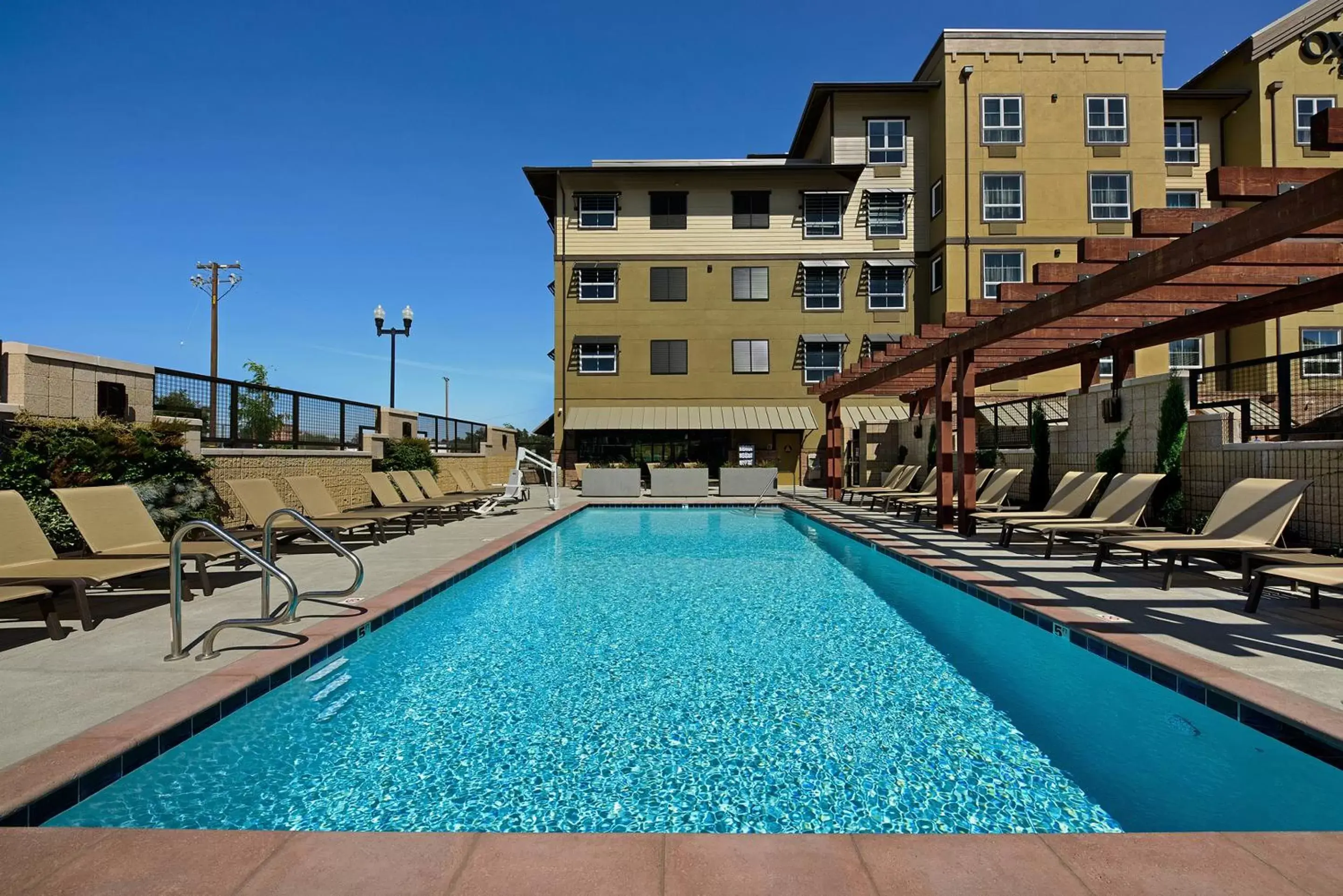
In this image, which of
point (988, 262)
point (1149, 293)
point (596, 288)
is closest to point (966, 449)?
point (1149, 293)

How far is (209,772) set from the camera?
3188 mm

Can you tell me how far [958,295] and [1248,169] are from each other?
64.7ft

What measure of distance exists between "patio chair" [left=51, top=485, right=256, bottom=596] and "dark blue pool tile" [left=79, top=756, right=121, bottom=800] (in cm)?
311

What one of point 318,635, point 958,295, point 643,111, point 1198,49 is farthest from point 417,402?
point 318,635

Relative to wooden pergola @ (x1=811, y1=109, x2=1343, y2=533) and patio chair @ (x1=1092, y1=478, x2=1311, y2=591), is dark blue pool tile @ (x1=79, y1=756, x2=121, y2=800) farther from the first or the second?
patio chair @ (x1=1092, y1=478, x2=1311, y2=591)

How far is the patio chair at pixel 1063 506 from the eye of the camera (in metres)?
8.97

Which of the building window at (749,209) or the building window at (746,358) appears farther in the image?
the building window at (749,209)

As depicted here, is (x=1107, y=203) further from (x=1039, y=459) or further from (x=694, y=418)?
(x=1039, y=459)

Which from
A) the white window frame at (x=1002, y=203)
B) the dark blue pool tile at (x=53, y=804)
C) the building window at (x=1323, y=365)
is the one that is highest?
the white window frame at (x=1002, y=203)

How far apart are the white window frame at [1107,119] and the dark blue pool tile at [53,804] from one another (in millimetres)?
29378

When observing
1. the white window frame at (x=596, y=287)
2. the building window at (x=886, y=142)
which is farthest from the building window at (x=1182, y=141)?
the white window frame at (x=596, y=287)

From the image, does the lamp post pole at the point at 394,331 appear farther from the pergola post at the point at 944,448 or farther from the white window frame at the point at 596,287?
the pergola post at the point at 944,448

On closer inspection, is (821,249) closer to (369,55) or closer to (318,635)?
(369,55)

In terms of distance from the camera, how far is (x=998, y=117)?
23.5 metres
